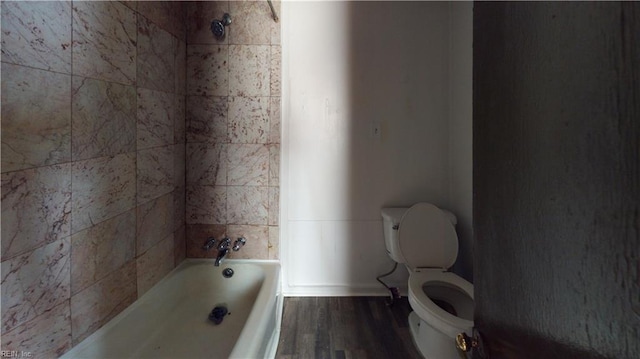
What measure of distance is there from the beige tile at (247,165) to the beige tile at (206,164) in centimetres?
5

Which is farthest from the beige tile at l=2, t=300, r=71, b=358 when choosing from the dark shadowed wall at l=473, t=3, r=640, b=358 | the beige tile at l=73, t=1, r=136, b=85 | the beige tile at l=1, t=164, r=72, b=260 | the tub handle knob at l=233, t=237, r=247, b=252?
the dark shadowed wall at l=473, t=3, r=640, b=358

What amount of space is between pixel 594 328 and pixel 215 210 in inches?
83.0

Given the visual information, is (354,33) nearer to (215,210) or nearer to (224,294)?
(215,210)

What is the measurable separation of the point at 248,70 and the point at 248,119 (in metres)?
0.36

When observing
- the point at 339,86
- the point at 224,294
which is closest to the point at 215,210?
the point at 224,294

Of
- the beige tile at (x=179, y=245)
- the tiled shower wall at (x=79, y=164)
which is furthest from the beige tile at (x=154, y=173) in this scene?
the beige tile at (x=179, y=245)

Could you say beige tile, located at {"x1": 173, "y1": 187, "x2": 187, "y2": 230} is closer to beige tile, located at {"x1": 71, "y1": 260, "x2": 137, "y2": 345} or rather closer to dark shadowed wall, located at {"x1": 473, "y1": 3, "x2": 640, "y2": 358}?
beige tile, located at {"x1": 71, "y1": 260, "x2": 137, "y2": 345}

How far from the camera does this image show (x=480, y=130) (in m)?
0.68

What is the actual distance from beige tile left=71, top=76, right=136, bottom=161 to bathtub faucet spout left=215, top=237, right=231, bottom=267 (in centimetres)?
90

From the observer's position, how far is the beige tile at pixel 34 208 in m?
0.89

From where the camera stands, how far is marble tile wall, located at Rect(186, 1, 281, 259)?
2084mm

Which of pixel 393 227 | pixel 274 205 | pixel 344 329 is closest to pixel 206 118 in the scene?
pixel 274 205

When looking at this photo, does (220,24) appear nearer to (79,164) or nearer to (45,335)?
(79,164)

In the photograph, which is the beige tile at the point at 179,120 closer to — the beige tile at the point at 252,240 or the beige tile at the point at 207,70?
the beige tile at the point at 207,70
